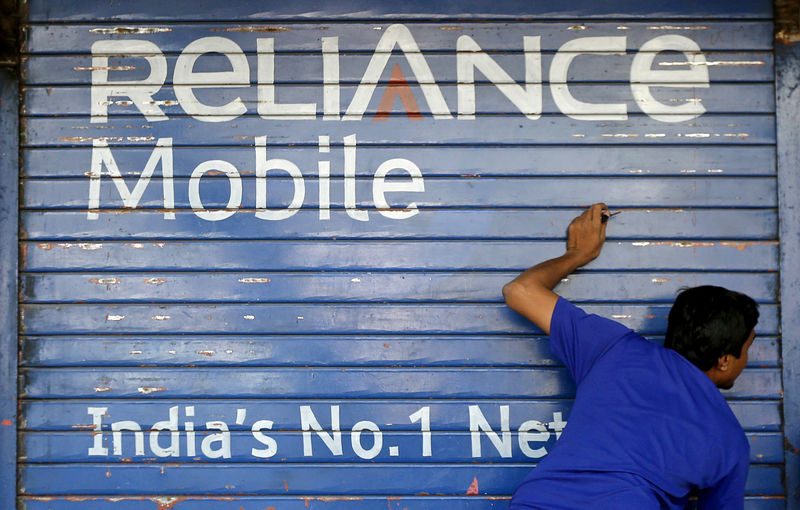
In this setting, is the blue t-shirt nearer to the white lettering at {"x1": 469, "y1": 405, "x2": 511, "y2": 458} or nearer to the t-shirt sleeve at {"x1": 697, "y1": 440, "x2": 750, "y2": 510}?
the t-shirt sleeve at {"x1": 697, "y1": 440, "x2": 750, "y2": 510}

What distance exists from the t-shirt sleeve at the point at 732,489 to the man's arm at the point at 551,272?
2.80 feet

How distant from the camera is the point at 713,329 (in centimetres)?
233

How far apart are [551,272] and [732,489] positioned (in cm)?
111

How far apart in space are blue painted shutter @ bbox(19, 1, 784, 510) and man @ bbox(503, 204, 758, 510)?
60 centimetres

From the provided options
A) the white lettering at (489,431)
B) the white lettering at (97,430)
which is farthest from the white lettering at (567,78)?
the white lettering at (97,430)

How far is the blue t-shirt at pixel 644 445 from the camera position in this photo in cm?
211

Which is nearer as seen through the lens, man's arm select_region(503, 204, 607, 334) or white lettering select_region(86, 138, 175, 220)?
man's arm select_region(503, 204, 607, 334)

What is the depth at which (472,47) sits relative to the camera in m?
3.06

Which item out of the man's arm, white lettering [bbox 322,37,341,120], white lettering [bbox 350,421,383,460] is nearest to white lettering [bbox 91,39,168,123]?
white lettering [bbox 322,37,341,120]

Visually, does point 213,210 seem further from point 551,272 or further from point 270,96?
point 551,272

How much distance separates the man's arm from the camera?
8.71 feet

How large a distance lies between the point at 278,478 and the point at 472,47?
2381mm

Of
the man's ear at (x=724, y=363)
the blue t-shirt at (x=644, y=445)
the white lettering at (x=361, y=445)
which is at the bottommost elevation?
the white lettering at (x=361, y=445)

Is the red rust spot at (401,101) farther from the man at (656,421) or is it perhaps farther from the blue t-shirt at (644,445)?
the blue t-shirt at (644,445)
